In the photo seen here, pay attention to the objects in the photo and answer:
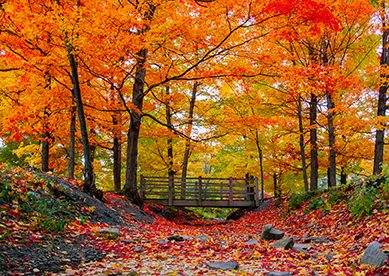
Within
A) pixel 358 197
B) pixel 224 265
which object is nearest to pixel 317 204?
pixel 358 197

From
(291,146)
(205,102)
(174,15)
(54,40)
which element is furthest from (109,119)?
(291,146)

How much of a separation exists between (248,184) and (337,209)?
9.43 m

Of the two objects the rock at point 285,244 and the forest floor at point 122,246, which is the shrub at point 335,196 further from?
the rock at point 285,244

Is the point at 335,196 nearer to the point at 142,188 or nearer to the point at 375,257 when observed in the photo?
the point at 375,257

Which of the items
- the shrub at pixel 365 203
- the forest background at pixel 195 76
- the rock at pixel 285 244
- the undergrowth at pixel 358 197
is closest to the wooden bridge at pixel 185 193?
the forest background at pixel 195 76

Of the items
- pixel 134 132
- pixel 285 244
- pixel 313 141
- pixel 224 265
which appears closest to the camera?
pixel 224 265

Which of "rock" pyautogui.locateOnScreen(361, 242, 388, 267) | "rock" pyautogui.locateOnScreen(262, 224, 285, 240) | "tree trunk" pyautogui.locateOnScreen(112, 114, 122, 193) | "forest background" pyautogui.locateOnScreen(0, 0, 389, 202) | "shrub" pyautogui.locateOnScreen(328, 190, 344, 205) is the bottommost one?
"rock" pyautogui.locateOnScreen(262, 224, 285, 240)

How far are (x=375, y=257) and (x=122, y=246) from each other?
156 inches

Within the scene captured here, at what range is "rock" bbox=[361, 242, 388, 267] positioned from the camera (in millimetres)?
3953

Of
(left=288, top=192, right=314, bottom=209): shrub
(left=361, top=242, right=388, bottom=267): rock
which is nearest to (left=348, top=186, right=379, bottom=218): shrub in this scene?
(left=361, top=242, right=388, bottom=267): rock

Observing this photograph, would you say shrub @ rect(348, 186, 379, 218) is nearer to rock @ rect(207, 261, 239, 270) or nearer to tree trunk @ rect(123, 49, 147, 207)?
rock @ rect(207, 261, 239, 270)

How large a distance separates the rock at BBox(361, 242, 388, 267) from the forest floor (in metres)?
0.07

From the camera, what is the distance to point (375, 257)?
4066mm

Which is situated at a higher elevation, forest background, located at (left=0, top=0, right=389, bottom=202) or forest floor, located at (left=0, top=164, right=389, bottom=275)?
forest background, located at (left=0, top=0, right=389, bottom=202)
